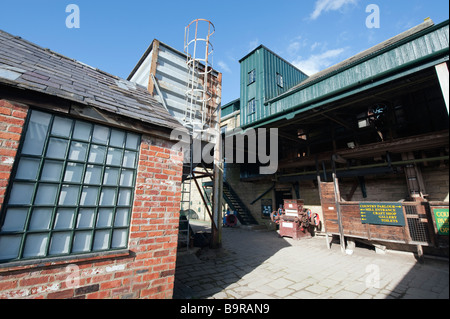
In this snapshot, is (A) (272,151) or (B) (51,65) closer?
(B) (51,65)

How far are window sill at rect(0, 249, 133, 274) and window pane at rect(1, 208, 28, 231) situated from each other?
0.42m

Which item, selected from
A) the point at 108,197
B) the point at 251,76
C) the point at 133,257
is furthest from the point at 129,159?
the point at 251,76

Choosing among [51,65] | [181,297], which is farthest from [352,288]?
[51,65]

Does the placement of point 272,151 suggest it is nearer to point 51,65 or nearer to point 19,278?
point 51,65

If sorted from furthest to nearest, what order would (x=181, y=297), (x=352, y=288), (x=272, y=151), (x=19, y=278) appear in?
(x=272, y=151) < (x=352, y=288) < (x=181, y=297) < (x=19, y=278)

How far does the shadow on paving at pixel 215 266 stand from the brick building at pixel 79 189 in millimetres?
991

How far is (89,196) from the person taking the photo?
3.20 m

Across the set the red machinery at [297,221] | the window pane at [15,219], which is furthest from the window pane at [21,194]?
the red machinery at [297,221]

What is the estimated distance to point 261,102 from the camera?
45.3 feet

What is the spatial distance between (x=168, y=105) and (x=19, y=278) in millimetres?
5269

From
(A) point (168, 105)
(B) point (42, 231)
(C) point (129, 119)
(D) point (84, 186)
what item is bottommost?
(B) point (42, 231)

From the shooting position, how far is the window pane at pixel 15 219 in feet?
8.59
